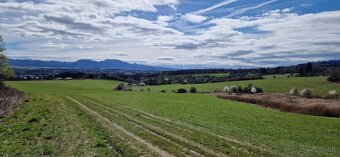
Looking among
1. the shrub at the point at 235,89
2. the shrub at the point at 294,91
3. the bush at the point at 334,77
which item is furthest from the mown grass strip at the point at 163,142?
the bush at the point at 334,77

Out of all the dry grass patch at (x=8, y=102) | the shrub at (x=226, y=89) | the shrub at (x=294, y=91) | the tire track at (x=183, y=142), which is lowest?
the shrub at (x=226, y=89)

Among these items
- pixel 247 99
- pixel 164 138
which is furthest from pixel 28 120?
pixel 247 99

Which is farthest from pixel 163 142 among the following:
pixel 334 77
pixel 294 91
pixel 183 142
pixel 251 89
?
pixel 334 77

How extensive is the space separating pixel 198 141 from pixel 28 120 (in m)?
16.3

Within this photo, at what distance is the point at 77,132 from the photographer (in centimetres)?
2506

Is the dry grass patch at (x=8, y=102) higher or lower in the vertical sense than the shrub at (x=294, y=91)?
higher

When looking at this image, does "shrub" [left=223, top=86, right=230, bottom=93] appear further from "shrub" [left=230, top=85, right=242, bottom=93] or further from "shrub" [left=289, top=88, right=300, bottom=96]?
"shrub" [left=289, top=88, right=300, bottom=96]

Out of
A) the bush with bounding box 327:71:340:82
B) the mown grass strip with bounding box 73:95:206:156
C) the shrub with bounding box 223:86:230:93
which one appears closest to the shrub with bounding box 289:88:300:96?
the shrub with bounding box 223:86:230:93

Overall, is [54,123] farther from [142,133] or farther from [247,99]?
[247,99]

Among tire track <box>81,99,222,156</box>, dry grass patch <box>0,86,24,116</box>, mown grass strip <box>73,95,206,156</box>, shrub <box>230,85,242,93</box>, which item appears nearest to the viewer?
mown grass strip <box>73,95,206,156</box>

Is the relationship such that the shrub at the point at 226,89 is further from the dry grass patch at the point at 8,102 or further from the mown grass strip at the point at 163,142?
the mown grass strip at the point at 163,142

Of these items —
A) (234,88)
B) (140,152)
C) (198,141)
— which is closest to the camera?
(140,152)

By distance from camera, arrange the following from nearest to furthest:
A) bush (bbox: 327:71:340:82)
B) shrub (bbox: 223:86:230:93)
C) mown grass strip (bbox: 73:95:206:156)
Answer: mown grass strip (bbox: 73:95:206:156), bush (bbox: 327:71:340:82), shrub (bbox: 223:86:230:93)

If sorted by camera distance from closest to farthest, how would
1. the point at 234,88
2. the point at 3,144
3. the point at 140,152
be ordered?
the point at 140,152, the point at 3,144, the point at 234,88
